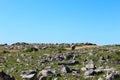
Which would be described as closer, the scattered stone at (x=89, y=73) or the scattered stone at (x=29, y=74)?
the scattered stone at (x=29, y=74)

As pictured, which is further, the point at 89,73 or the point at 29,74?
the point at 29,74

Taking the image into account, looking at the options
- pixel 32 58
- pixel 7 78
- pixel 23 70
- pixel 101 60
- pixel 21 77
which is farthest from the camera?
pixel 32 58

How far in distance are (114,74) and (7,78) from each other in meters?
10.9

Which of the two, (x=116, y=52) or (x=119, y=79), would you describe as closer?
(x=119, y=79)

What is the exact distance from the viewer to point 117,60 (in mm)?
53875

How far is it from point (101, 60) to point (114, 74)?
13674 mm

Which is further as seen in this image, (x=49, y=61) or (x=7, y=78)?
(x=49, y=61)

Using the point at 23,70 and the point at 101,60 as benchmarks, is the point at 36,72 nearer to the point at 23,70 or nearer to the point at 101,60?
the point at 23,70

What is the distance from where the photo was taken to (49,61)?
51.9 metres

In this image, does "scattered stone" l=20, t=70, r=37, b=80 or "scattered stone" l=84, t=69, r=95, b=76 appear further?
"scattered stone" l=84, t=69, r=95, b=76

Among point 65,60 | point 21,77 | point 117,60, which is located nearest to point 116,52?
point 117,60

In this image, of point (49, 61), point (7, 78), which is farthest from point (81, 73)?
point (49, 61)

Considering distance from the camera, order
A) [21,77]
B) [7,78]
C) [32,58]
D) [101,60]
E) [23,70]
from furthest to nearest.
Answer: [32,58]
[101,60]
[23,70]
[21,77]
[7,78]

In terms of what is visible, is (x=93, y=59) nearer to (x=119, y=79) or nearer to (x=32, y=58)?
(x=32, y=58)
